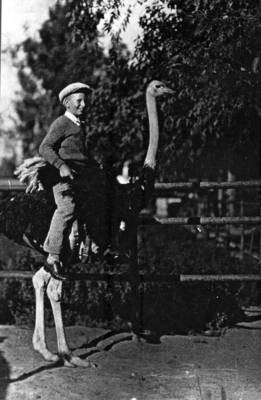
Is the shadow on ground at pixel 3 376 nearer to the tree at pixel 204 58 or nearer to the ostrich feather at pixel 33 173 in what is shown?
the ostrich feather at pixel 33 173

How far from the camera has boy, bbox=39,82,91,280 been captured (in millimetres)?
4348

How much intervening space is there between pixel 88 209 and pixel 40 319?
88cm

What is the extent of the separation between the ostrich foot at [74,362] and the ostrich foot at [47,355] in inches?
2.3

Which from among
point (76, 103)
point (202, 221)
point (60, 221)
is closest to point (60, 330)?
point (60, 221)

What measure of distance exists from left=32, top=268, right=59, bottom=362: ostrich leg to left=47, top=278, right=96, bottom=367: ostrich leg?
0.06 meters

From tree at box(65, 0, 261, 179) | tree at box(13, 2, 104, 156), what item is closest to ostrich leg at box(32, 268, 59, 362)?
tree at box(65, 0, 261, 179)

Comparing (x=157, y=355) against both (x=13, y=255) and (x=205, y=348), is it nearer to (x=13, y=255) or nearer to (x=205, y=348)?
(x=205, y=348)

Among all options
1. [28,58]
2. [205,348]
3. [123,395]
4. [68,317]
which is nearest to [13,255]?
[68,317]

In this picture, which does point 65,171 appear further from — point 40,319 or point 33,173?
point 40,319

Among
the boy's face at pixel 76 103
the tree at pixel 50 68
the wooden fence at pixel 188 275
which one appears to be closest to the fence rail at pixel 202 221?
the wooden fence at pixel 188 275

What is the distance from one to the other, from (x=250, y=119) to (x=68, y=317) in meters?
2.67

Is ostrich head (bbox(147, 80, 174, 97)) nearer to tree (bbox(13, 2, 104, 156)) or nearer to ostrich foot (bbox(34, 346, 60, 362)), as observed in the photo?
tree (bbox(13, 2, 104, 156))

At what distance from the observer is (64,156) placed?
4438 millimetres

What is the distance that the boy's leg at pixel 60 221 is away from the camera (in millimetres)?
4348
